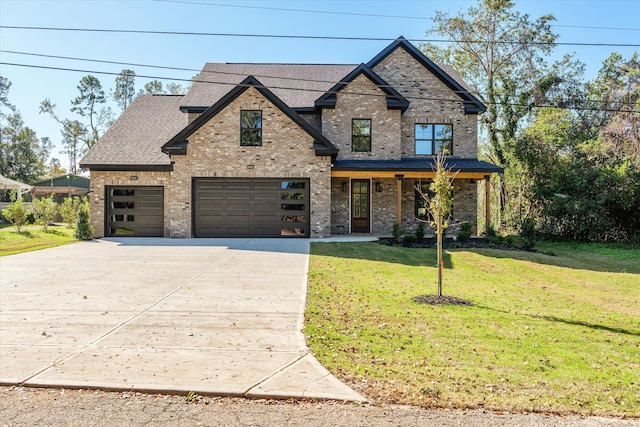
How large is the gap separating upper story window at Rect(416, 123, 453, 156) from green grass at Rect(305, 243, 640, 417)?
9.55 meters

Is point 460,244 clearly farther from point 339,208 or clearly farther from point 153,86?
point 153,86

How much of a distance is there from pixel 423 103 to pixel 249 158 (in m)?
8.57

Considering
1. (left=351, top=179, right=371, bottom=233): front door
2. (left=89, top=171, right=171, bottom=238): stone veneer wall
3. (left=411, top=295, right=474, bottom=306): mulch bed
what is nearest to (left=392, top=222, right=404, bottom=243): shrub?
(left=351, top=179, right=371, bottom=233): front door

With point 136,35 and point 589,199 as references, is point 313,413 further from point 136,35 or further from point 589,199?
point 589,199

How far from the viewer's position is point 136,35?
15.0 m

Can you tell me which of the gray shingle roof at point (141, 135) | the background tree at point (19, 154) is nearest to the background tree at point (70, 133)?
the background tree at point (19, 154)

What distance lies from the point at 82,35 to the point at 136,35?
1.72 meters

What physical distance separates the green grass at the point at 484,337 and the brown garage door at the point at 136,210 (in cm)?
972

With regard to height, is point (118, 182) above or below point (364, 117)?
below

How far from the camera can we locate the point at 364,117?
19.2 meters

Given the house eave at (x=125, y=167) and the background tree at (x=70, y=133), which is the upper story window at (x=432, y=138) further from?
the background tree at (x=70, y=133)

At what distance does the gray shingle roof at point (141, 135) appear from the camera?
18297 mm

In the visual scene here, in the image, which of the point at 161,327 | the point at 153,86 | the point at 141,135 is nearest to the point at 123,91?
the point at 153,86

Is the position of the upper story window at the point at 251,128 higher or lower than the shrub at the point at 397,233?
higher
